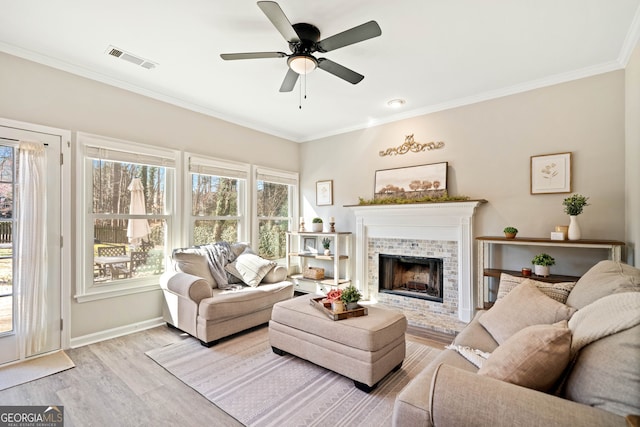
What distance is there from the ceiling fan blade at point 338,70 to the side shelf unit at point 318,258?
241 centimetres

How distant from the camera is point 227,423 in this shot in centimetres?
185

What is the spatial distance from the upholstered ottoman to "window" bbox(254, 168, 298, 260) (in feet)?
7.51

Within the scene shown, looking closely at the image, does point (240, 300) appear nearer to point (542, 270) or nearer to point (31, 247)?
point (31, 247)

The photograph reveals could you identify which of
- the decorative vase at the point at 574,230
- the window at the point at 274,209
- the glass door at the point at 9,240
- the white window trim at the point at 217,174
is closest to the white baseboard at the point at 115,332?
the glass door at the point at 9,240

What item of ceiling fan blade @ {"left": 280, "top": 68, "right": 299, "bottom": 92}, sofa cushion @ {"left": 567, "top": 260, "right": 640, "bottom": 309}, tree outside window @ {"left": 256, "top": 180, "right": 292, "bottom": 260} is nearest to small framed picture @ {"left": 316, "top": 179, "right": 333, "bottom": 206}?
tree outside window @ {"left": 256, "top": 180, "right": 292, "bottom": 260}

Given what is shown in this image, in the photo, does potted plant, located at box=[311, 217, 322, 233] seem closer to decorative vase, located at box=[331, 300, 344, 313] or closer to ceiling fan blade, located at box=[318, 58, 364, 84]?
decorative vase, located at box=[331, 300, 344, 313]

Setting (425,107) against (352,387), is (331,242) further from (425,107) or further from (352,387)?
(352,387)

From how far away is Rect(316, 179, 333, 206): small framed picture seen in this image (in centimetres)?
500

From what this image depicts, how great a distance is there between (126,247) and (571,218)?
4589mm

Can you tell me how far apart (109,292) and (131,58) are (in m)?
2.33

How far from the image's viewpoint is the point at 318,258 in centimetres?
463

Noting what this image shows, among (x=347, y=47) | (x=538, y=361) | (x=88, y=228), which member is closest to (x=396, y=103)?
(x=347, y=47)

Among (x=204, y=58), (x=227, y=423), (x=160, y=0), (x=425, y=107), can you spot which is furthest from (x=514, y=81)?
(x=227, y=423)

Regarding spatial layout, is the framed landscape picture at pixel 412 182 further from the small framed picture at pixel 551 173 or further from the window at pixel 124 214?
the window at pixel 124 214
